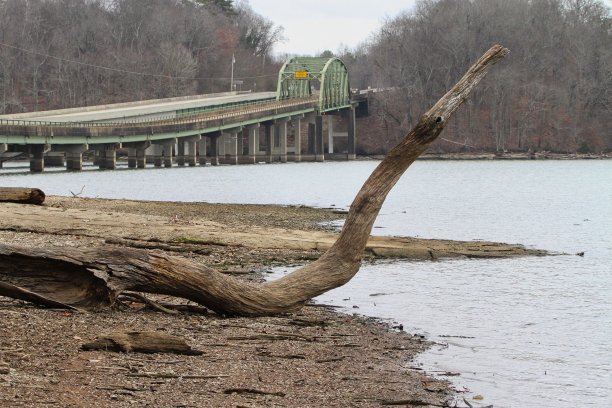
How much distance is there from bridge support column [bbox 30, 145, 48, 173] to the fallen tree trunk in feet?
213

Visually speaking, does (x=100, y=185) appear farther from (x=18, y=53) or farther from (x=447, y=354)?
(x=18, y=53)

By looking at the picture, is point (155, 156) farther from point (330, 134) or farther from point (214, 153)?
point (330, 134)

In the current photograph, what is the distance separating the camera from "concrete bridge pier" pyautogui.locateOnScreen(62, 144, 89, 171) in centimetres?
8200

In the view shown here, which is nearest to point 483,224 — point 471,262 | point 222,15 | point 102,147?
point 471,262

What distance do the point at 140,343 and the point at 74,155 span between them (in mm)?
73478

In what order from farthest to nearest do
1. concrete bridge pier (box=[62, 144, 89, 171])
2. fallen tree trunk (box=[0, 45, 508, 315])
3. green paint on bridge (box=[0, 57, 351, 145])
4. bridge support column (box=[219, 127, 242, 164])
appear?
bridge support column (box=[219, 127, 242, 164]), concrete bridge pier (box=[62, 144, 89, 171]), green paint on bridge (box=[0, 57, 351, 145]), fallen tree trunk (box=[0, 45, 508, 315])

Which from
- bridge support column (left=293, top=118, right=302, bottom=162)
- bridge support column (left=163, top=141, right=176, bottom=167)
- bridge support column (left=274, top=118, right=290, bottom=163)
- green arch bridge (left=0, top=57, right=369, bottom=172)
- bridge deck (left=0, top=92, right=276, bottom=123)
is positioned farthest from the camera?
bridge support column (left=293, top=118, right=302, bottom=162)

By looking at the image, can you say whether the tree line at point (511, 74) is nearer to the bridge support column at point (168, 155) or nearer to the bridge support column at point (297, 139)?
the bridge support column at point (297, 139)

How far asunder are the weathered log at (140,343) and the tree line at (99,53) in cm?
12232

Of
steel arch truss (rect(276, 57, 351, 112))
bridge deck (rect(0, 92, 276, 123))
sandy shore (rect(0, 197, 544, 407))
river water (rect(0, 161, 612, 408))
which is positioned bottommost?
river water (rect(0, 161, 612, 408))

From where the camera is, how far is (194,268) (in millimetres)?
14320

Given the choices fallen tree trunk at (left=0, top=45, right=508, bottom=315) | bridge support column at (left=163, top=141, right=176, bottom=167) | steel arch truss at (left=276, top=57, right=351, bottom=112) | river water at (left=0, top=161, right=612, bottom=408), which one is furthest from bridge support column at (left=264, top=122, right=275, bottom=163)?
fallen tree trunk at (left=0, top=45, right=508, bottom=315)

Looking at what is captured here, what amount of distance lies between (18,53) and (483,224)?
10446 cm

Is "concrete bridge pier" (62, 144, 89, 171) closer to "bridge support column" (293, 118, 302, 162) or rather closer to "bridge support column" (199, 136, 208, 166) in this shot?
"bridge support column" (199, 136, 208, 166)
